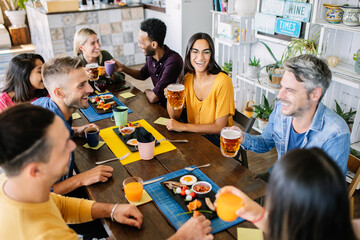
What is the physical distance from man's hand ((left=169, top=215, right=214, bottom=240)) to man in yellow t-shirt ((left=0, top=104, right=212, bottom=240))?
1.27ft

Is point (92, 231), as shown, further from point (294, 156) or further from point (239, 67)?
point (239, 67)

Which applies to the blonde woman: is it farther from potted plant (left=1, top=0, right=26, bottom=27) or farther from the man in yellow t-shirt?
potted plant (left=1, top=0, right=26, bottom=27)

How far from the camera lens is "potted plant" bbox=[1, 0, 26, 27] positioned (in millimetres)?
6926

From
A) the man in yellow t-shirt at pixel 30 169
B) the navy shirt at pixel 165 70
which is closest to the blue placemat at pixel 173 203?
the man in yellow t-shirt at pixel 30 169

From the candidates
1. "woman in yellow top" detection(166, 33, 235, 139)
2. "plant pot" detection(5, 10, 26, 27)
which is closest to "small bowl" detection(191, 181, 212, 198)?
"woman in yellow top" detection(166, 33, 235, 139)

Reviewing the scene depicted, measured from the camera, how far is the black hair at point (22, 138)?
952mm

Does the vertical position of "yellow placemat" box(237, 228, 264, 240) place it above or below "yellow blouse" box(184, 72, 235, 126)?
below

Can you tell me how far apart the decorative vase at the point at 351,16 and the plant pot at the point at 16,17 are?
22.1 feet

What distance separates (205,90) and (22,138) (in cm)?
154

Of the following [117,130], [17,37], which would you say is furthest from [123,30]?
[117,130]

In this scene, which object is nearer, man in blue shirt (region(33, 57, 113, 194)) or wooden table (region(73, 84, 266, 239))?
wooden table (region(73, 84, 266, 239))

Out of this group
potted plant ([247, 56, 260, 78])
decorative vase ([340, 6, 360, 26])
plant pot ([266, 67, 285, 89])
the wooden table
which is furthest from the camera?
potted plant ([247, 56, 260, 78])

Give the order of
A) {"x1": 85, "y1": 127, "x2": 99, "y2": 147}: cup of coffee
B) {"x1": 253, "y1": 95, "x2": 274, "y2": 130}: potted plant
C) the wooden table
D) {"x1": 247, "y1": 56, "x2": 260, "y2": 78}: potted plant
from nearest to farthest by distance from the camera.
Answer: the wooden table → {"x1": 85, "y1": 127, "x2": 99, "y2": 147}: cup of coffee → {"x1": 253, "y1": 95, "x2": 274, "y2": 130}: potted plant → {"x1": 247, "y1": 56, "x2": 260, "y2": 78}: potted plant

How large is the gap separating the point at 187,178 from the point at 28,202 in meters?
0.72
